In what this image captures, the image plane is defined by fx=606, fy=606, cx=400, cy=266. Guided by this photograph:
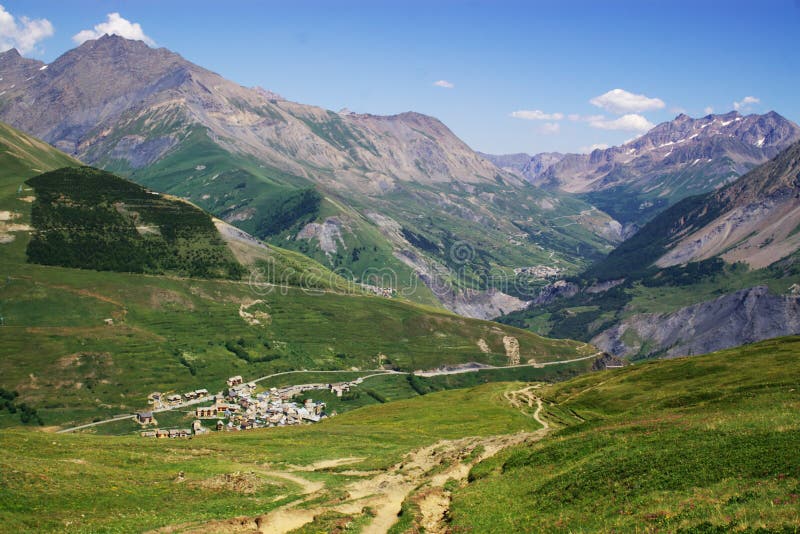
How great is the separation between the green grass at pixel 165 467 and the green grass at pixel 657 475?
Result: 73.2 feet

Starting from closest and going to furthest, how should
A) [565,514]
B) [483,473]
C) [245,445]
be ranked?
[565,514]
[483,473]
[245,445]

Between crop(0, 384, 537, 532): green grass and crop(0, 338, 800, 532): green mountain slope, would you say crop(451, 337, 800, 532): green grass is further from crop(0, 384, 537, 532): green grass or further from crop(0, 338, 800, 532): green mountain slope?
crop(0, 384, 537, 532): green grass

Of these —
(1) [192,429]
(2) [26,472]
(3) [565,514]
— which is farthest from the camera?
(1) [192,429]

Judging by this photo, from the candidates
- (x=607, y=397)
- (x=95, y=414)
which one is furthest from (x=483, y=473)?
(x=95, y=414)

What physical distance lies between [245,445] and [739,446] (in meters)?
74.3

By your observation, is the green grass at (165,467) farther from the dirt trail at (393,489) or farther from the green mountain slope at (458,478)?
the dirt trail at (393,489)

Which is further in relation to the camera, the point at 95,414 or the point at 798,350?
the point at 95,414

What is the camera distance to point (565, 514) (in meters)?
43.0

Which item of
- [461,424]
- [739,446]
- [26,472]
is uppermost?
[739,446]

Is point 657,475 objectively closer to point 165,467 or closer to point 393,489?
point 393,489

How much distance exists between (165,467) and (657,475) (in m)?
56.1

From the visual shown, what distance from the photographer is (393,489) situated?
6444 centimetres

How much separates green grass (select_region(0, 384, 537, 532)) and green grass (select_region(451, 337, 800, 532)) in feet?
73.2

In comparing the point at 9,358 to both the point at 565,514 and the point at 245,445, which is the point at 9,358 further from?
the point at 565,514
